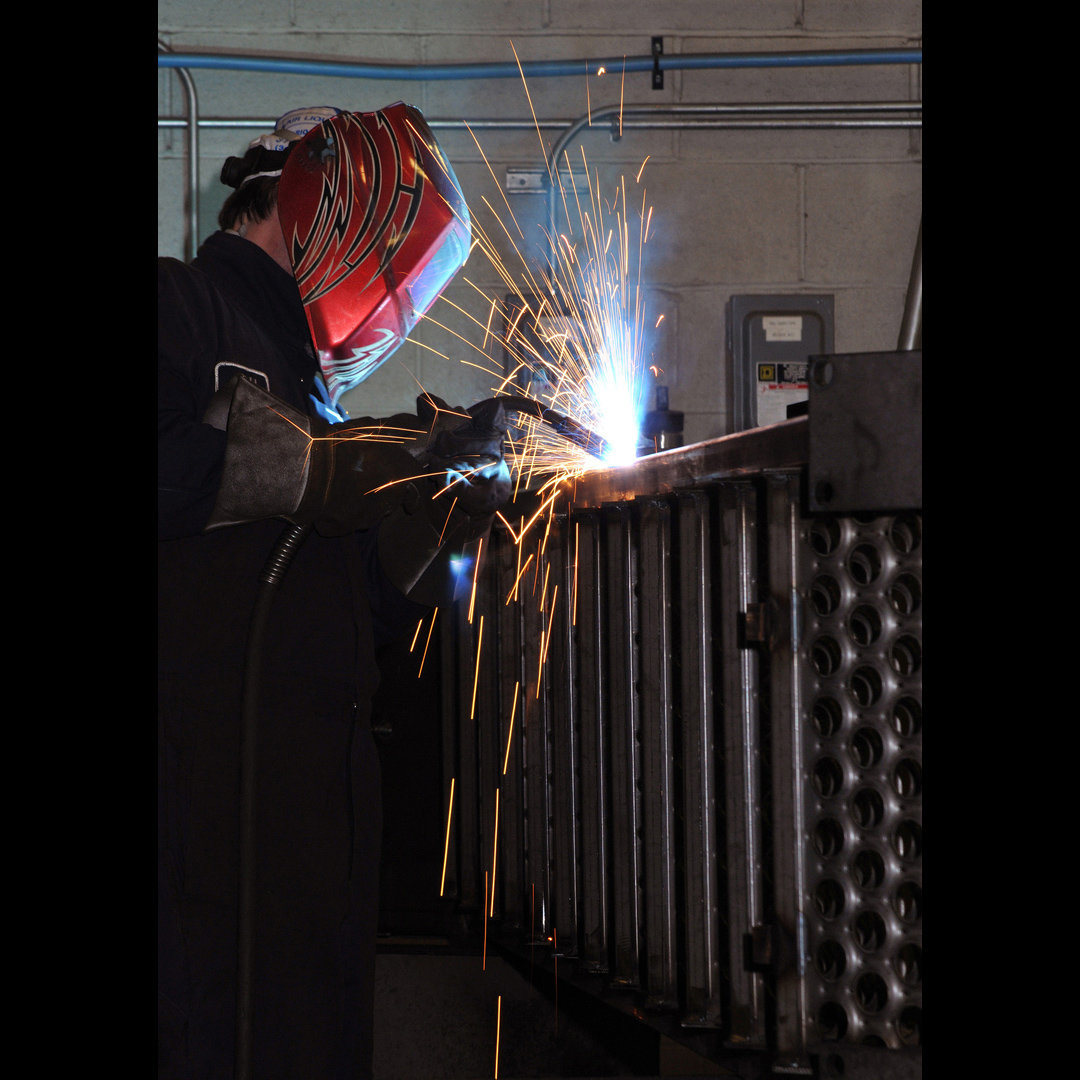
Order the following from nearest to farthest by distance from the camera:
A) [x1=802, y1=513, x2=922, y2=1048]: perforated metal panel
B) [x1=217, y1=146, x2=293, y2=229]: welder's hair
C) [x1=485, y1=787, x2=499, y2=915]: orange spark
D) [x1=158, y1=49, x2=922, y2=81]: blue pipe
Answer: [x1=802, y1=513, x2=922, y2=1048]: perforated metal panel, [x1=217, y1=146, x2=293, y2=229]: welder's hair, [x1=485, y1=787, x2=499, y2=915]: orange spark, [x1=158, y1=49, x2=922, y2=81]: blue pipe

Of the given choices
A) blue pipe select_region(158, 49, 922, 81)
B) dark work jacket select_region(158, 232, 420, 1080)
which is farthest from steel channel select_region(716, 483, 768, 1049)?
blue pipe select_region(158, 49, 922, 81)

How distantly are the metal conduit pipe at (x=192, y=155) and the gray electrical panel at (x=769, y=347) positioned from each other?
1.50 m

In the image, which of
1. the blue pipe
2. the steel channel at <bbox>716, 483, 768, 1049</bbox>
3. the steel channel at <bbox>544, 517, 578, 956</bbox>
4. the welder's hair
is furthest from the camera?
the blue pipe

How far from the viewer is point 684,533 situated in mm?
1094

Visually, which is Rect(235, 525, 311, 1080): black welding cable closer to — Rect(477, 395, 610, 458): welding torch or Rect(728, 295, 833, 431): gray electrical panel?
Rect(477, 395, 610, 458): welding torch

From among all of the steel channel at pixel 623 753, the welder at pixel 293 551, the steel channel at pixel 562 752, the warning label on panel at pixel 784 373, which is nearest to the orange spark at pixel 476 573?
the welder at pixel 293 551

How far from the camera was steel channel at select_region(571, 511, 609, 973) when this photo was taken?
1.34 meters

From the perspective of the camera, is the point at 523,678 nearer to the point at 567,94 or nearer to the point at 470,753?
the point at 470,753

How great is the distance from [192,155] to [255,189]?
1.11 m

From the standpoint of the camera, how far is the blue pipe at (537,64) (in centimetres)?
242

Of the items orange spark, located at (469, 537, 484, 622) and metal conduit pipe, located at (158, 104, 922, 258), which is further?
metal conduit pipe, located at (158, 104, 922, 258)

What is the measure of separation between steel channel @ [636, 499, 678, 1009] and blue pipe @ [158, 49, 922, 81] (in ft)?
5.71

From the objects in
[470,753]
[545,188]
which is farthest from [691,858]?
[545,188]

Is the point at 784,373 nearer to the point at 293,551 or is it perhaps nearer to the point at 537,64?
the point at 537,64
